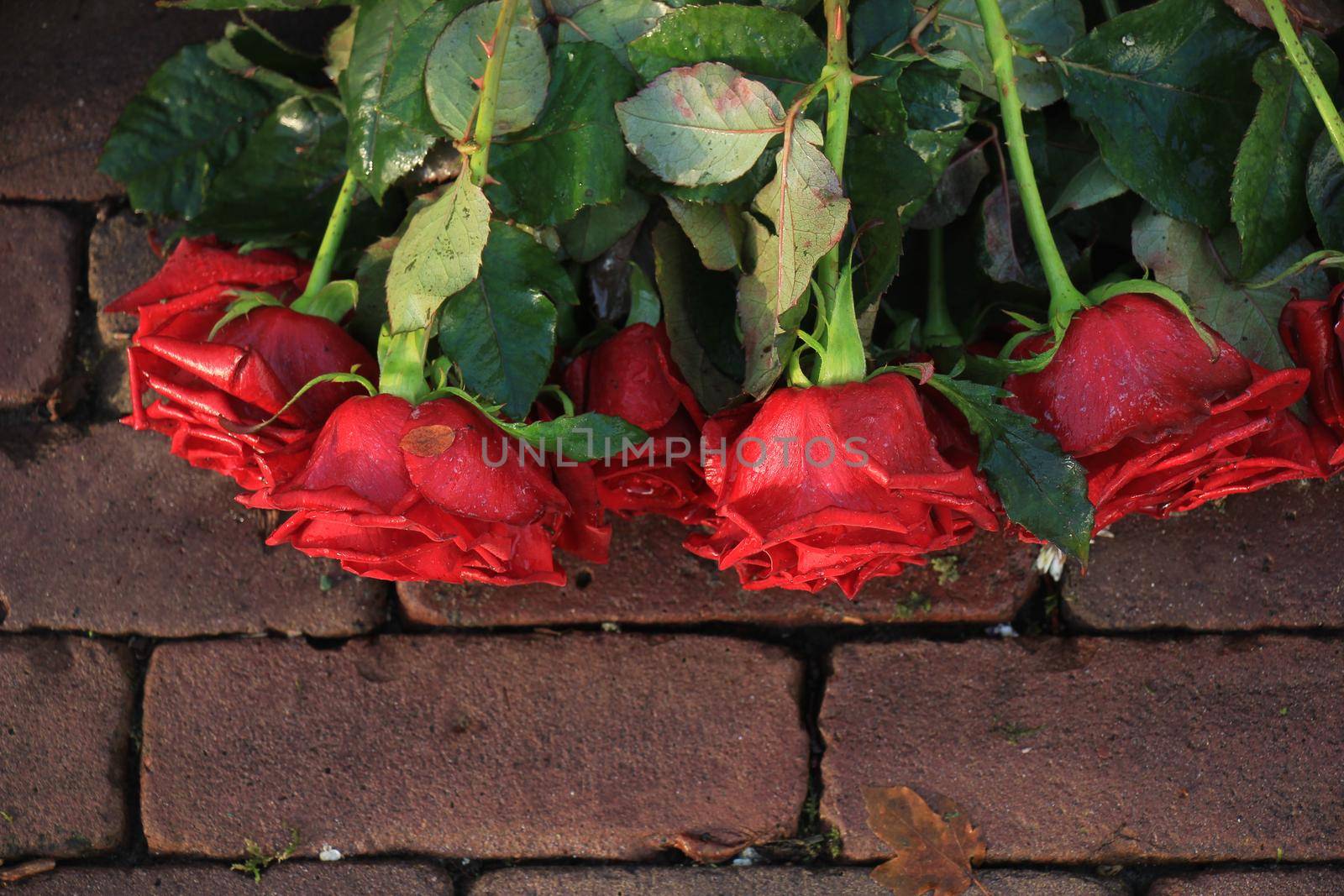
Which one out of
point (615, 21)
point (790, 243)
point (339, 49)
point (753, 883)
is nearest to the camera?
point (790, 243)

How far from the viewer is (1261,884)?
1072mm

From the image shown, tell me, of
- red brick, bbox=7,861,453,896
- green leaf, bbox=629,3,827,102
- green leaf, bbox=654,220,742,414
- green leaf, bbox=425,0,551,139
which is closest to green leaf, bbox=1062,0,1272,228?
green leaf, bbox=629,3,827,102

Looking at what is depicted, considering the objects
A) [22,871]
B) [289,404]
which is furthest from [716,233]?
[22,871]

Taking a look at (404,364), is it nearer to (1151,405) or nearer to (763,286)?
(763,286)

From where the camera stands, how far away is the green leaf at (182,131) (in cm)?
102

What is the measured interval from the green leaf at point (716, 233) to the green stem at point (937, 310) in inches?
8.1

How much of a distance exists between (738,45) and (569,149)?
16 centimetres

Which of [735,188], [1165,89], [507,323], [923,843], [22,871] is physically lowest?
[22,871]

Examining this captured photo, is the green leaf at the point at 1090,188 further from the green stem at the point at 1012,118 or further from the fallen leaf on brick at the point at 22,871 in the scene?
the fallen leaf on brick at the point at 22,871

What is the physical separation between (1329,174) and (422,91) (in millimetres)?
757

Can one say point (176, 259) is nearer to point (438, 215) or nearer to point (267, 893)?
point (438, 215)

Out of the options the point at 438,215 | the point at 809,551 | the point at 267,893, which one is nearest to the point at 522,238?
the point at 438,215

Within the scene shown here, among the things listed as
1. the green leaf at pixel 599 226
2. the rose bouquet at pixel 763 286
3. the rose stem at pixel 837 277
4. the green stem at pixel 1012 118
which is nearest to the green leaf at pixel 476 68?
the rose bouquet at pixel 763 286

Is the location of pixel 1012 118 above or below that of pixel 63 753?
above
